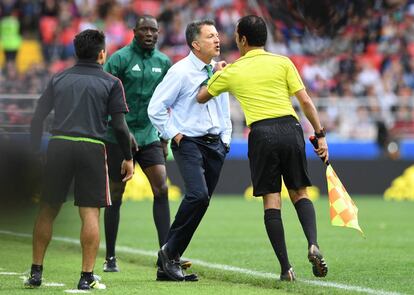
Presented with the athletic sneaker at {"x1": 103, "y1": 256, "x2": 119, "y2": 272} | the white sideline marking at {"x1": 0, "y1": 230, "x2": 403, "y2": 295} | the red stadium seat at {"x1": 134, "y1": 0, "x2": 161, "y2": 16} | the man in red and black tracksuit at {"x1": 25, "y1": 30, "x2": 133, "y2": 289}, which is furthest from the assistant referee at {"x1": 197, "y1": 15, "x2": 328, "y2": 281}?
the red stadium seat at {"x1": 134, "y1": 0, "x2": 161, "y2": 16}

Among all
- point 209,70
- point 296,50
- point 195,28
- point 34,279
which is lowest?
point 34,279

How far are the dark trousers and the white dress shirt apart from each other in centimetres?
12

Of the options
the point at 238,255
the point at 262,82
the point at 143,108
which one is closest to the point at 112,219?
the point at 143,108

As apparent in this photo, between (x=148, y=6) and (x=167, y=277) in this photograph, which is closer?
(x=167, y=277)

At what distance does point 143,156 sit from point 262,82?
201 cm

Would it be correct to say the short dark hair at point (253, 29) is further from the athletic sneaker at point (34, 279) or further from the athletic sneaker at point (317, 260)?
the athletic sneaker at point (34, 279)

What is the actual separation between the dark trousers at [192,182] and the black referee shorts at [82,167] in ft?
3.28

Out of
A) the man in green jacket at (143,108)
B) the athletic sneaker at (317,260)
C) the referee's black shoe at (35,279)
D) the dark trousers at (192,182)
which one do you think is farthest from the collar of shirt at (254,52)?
the referee's black shoe at (35,279)

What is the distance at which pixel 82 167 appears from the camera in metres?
8.62

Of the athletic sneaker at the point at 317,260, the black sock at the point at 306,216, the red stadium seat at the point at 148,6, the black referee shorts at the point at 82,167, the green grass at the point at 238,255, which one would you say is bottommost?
the green grass at the point at 238,255

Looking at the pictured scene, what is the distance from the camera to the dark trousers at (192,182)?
946 cm

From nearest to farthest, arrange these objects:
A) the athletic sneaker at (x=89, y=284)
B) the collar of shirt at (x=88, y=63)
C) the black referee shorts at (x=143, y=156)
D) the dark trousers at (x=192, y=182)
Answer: the athletic sneaker at (x=89, y=284), the collar of shirt at (x=88, y=63), the dark trousers at (x=192, y=182), the black referee shorts at (x=143, y=156)

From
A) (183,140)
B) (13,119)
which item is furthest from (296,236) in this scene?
(183,140)

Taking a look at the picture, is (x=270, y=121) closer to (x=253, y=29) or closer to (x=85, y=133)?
(x=253, y=29)
